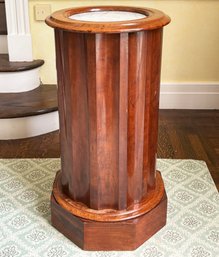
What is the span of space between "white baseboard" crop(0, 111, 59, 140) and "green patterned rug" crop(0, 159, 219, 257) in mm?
282

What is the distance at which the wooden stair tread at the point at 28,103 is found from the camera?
2438 millimetres

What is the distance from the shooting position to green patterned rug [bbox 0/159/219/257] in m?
1.61

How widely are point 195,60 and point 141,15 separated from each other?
→ 141cm

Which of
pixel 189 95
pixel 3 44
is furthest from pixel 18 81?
pixel 189 95

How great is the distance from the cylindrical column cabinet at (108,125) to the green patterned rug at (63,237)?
0.06 m

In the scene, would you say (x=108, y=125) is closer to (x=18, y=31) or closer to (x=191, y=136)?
(x=191, y=136)

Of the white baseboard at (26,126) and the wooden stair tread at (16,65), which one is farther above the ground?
the wooden stair tread at (16,65)

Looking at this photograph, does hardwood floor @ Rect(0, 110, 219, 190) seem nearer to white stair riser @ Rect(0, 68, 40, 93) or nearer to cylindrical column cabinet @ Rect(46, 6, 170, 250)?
white stair riser @ Rect(0, 68, 40, 93)

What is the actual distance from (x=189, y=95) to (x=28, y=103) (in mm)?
1140

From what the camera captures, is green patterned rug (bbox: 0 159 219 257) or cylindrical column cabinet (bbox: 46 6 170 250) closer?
cylindrical column cabinet (bbox: 46 6 170 250)

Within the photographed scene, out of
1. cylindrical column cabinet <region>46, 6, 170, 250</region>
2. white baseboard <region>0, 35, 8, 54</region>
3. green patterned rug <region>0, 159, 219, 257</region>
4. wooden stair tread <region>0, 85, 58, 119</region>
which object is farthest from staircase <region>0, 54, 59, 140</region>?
cylindrical column cabinet <region>46, 6, 170, 250</region>

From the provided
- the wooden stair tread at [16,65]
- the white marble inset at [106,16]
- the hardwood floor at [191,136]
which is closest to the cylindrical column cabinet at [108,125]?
the white marble inset at [106,16]

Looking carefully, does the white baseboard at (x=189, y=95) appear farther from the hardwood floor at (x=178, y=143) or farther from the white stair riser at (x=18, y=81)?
the white stair riser at (x=18, y=81)

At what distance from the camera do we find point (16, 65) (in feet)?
8.71
